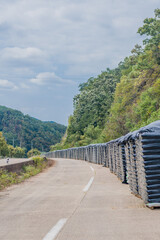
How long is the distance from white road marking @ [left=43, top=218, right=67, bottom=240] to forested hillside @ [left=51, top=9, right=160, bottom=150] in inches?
1018

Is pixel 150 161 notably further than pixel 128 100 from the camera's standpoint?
No

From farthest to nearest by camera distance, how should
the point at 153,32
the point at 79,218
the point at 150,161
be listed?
the point at 153,32 < the point at 150,161 < the point at 79,218

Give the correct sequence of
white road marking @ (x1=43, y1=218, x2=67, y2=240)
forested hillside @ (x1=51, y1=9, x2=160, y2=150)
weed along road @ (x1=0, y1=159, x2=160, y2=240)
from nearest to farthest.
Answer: white road marking @ (x1=43, y1=218, x2=67, y2=240) < weed along road @ (x1=0, y1=159, x2=160, y2=240) < forested hillside @ (x1=51, y1=9, x2=160, y2=150)

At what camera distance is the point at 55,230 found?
5648mm

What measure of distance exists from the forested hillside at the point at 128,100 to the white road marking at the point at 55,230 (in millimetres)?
25867

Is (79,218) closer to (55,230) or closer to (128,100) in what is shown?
(55,230)

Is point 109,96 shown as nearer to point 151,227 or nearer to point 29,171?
point 29,171

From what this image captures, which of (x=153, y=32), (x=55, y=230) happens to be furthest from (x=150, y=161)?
(x=153, y=32)

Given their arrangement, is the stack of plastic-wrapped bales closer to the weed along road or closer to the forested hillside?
the weed along road

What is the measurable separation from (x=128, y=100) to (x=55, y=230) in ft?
158

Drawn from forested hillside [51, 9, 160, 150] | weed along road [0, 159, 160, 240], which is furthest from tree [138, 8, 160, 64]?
weed along road [0, 159, 160, 240]

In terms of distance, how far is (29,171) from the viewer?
20.3 m

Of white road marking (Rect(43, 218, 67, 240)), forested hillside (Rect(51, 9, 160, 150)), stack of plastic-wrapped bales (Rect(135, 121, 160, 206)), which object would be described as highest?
forested hillside (Rect(51, 9, 160, 150))

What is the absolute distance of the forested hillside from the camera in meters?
39.1
